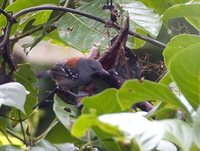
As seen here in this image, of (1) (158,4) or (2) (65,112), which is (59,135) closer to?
(2) (65,112)

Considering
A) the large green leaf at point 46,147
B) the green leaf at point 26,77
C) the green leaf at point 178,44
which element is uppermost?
the green leaf at point 178,44

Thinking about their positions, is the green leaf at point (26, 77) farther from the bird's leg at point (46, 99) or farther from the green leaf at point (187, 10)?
the green leaf at point (187, 10)

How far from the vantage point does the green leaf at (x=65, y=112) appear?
68cm

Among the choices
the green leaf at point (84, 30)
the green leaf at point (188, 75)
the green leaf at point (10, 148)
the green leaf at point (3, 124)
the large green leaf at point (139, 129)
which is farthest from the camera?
the green leaf at point (84, 30)

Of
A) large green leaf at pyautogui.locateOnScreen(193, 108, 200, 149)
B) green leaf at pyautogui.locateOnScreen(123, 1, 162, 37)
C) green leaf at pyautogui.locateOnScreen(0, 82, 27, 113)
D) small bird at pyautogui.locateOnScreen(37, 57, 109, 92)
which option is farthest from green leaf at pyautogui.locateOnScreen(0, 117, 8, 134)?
large green leaf at pyautogui.locateOnScreen(193, 108, 200, 149)

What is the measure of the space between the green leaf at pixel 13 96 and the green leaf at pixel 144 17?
37cm

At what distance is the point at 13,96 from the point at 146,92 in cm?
18

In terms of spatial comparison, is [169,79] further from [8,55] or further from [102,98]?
[8,55]

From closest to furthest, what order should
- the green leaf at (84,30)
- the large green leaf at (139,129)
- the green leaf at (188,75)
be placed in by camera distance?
the large green leaf at (139,129) → the green leaf at (188,75) → the green leaf at (84,30)

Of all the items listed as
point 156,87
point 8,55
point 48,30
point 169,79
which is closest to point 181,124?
point 156,87

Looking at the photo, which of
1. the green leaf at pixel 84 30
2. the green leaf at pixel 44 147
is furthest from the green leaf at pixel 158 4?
the green leaf at pixel 44 147

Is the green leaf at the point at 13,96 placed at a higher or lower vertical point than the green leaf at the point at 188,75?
lower

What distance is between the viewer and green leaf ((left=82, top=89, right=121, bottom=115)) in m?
0.64

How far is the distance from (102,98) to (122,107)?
0.03 metres
